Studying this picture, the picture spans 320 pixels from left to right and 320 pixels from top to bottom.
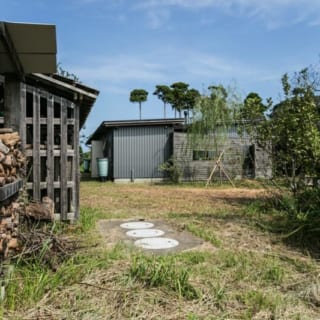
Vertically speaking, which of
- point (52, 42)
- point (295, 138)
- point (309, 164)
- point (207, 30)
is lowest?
point (309, 164)

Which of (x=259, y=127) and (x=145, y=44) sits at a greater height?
(x=145, y=44)

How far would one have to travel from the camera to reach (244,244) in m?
4.21

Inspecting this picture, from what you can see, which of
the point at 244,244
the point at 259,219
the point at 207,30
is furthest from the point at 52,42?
the point at 207,30

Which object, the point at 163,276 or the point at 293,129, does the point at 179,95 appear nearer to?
the point at 293,129

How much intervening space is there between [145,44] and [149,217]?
591cm

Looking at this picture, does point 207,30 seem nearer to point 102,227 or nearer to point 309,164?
point 309,164

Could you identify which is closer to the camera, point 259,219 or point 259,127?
point 259,219

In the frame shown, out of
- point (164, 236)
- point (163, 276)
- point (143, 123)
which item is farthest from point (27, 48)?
point (143, 123)

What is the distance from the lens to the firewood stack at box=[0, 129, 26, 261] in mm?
2787

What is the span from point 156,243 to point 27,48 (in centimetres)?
→ 252

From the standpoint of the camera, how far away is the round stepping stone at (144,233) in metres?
4.64

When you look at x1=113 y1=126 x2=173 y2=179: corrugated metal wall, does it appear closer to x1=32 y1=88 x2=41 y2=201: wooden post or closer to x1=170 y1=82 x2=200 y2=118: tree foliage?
x1=32 y1=88 x2=41 y2=201: wooden post

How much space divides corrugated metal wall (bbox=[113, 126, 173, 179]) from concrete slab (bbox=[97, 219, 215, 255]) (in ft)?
32.2

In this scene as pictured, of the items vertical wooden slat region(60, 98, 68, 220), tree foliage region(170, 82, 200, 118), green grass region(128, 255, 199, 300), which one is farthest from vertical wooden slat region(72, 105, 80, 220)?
tree foliage region(170, 82, 200, 118)
